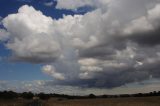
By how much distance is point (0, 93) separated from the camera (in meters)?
177

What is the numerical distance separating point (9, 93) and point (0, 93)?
696 centimetres

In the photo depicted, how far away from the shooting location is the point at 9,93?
600 feet
